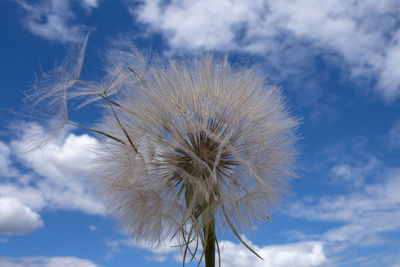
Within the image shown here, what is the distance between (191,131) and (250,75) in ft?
3.80

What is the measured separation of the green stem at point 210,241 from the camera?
4.26 m

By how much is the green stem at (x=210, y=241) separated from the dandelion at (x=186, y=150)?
0.01 m

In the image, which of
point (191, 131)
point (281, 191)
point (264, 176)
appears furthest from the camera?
point (281, 191)

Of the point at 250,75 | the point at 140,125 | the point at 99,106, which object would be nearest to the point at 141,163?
the point at 140,125

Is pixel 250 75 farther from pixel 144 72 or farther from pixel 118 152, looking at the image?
pixel 118 152

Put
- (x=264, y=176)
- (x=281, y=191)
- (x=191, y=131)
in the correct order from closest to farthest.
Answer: (x=191, y=131) → (x=264, y=176) → (x=281, y=191)

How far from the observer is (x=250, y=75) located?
493 centimetres

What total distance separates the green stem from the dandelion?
1 centimetres

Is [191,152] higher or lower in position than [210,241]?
higher

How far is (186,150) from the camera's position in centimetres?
423

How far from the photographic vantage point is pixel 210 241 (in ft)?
14.3

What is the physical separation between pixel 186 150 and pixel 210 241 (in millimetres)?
1009

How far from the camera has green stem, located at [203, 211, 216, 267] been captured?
14.0 feet

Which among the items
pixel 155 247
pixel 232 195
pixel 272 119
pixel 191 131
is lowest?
pixel 155 247
